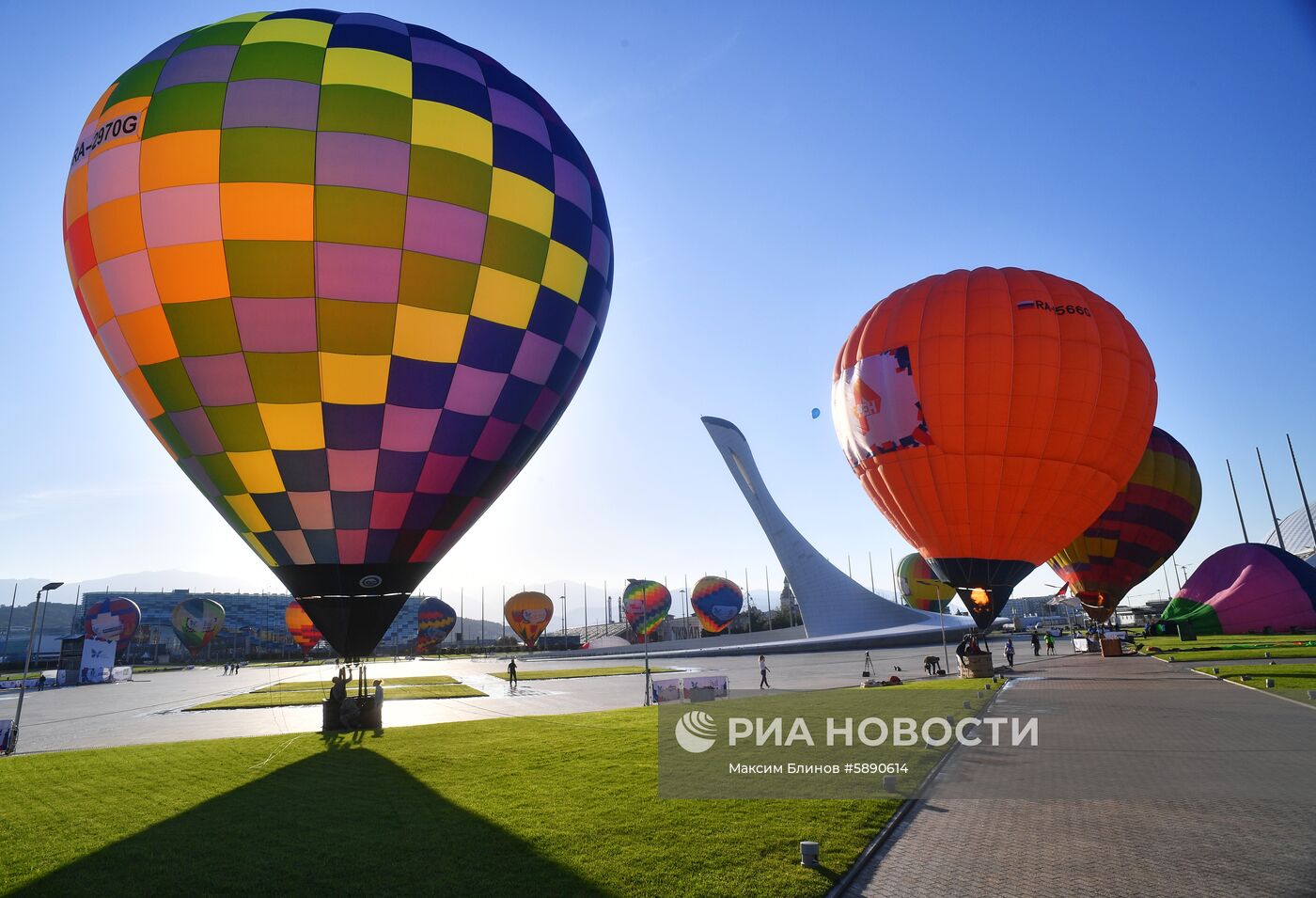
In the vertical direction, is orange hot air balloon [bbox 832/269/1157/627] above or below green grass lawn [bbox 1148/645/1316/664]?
above

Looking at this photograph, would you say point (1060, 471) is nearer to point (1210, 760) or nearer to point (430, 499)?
point (1210, 760)

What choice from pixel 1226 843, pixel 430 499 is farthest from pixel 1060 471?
pixel 430 499

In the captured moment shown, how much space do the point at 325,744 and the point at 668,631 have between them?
9090 centimetres

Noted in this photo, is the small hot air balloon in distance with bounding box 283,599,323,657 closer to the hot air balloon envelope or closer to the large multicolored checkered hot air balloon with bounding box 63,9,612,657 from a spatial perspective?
the large multicolored checkered hot air balloon with bounding box 63,9,612,657

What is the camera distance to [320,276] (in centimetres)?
1149

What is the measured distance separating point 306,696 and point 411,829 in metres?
24.8

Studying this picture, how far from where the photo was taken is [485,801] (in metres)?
9.48

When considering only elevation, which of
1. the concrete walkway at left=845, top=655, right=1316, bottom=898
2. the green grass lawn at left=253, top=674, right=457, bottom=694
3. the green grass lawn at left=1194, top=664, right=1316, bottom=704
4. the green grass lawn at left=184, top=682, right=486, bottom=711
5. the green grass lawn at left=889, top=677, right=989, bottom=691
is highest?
the concrete walkway at left=845, top=655, right=1316, bottom=898

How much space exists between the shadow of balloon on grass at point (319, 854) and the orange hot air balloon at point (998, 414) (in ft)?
52.1

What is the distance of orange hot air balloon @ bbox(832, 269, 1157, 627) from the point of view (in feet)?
65.8

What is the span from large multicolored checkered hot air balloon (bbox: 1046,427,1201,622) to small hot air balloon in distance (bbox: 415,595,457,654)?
7544cm

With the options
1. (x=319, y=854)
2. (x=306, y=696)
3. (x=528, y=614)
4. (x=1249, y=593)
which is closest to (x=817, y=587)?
(x=1249, y=593)

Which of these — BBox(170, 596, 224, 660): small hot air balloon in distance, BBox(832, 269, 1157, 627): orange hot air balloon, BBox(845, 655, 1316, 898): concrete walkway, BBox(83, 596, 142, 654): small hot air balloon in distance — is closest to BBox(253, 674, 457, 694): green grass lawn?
BBox(832, 269, 1157, 627): orange hot air balloon

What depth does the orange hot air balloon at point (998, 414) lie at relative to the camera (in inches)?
789
